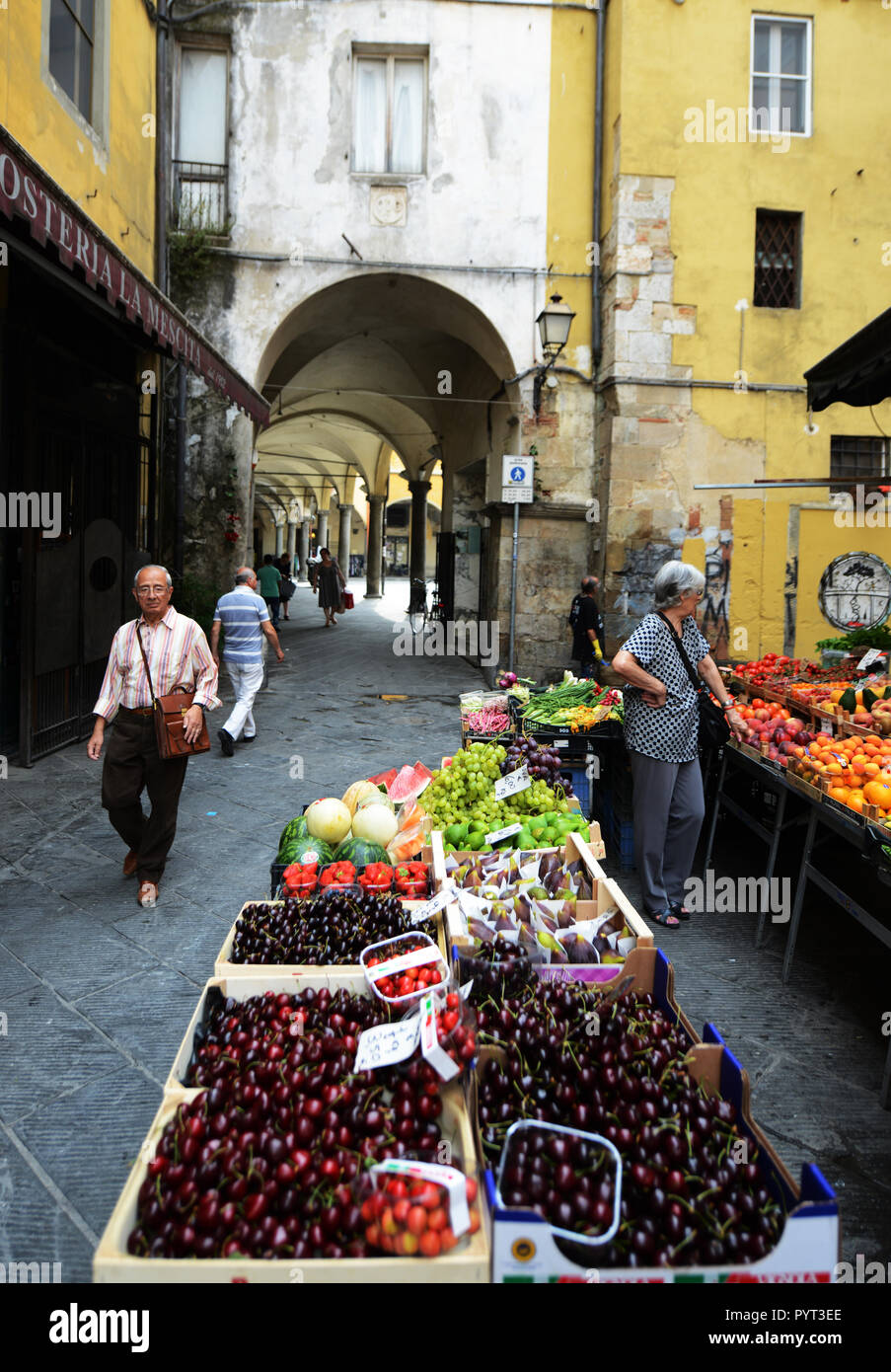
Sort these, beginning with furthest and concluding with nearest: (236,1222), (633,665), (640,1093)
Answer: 1. (633,665)
2. (640,1093)
3. (236,1222)

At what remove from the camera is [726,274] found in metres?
11.4

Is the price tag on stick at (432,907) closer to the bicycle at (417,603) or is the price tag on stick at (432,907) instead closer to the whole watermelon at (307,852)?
the whole watermelon at (307,852)

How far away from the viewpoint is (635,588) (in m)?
11.5

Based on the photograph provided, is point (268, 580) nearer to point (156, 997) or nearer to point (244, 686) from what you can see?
point (244, 686)

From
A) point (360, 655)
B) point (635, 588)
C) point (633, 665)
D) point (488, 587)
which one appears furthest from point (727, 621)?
point (633, 665)

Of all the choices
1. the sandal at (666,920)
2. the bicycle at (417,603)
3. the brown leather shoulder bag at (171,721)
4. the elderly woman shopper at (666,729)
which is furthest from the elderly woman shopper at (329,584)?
the sandal at (666,920)

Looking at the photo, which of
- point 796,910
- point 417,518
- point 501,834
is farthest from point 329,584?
point 501,834

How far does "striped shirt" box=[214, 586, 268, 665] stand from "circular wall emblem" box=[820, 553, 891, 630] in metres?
7.51

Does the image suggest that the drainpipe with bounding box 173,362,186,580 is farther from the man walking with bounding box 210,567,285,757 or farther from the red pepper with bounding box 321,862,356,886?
the red pepper with bounding box 321,862,356,886

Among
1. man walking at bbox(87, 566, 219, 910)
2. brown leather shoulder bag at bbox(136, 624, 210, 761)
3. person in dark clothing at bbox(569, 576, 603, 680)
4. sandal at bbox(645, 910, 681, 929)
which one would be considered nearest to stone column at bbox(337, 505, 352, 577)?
person in dark clothing at bbox(569, 576, 603, 680)

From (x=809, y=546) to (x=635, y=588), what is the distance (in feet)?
7.74

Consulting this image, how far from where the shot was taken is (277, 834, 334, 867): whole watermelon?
142 inches

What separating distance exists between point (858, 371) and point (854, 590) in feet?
22.9

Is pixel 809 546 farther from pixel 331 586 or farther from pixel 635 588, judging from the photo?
pixel 331 586
